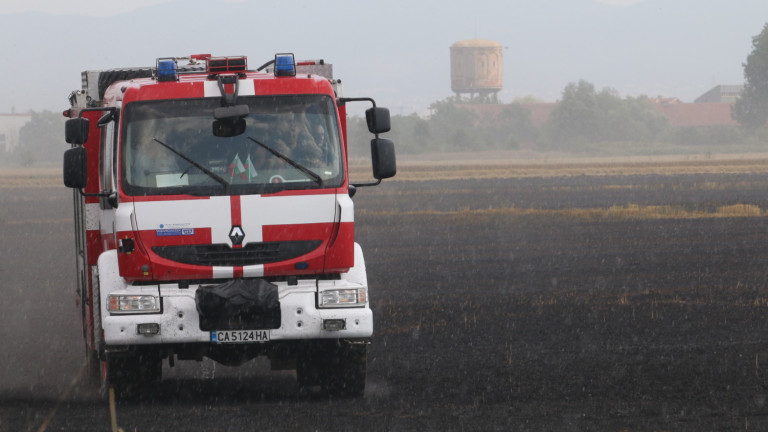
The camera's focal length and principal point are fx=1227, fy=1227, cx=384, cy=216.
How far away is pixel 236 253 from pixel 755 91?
11779cm

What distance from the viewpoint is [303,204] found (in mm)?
9125

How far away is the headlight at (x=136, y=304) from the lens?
29.5 feet

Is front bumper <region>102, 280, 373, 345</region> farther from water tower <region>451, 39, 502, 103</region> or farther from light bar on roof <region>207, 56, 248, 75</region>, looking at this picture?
water tower <region>451, 39, 502, 103</region>

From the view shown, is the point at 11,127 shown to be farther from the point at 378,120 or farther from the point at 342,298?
the point at 342,298

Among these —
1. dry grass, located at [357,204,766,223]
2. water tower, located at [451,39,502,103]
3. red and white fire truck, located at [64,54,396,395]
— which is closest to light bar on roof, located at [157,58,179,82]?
red and white fire truck, located at [64,54,396,395]

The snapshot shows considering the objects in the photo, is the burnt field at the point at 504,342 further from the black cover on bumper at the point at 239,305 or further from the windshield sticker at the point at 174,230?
the windshield sticker at the point at 174,230

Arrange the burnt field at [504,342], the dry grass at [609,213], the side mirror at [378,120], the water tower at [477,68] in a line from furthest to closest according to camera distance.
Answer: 1. the water tower at [477,68]
2. the dry grass at [609,213]
3. the side mirror at [378,120]
4. the burnt field at [504,342]

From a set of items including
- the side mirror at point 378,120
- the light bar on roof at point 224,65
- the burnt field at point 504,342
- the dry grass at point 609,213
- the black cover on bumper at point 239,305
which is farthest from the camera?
the dry grass at point 609,213

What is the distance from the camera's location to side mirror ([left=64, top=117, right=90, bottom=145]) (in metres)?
9.09

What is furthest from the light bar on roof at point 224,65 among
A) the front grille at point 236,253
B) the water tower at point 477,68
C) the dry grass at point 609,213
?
the water tower at point 477,68

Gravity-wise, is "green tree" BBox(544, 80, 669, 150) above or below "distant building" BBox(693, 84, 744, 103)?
below

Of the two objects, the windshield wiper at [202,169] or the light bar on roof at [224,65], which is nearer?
the windshield wiper at [202,169]

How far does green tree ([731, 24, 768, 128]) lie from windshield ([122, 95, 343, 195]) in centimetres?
11510

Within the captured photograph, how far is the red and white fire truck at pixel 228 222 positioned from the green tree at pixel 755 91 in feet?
378
